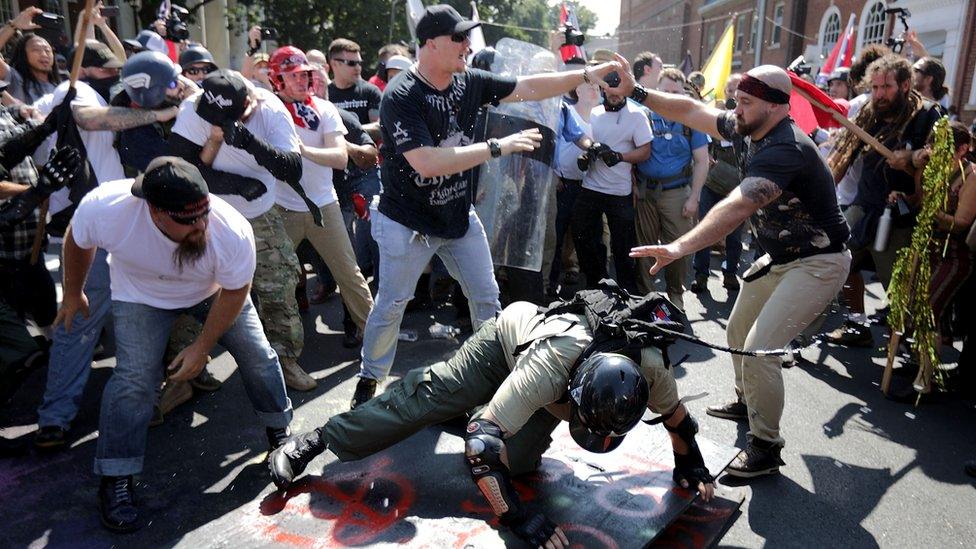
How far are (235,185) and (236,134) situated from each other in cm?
35

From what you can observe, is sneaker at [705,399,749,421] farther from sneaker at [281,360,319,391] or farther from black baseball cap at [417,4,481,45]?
black baseball cap at [417,4,481,45]

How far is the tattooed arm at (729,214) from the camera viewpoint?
9.95 ft

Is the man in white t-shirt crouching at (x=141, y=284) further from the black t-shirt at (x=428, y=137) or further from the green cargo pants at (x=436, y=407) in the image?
the black t-shirt at (x=428, y=137)

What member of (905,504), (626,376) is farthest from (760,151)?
(905,504)

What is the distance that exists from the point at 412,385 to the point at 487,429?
1.95ft

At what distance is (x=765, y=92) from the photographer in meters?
3.27

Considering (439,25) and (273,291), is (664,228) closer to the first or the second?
(439,25)

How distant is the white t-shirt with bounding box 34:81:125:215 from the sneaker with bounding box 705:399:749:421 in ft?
12.0

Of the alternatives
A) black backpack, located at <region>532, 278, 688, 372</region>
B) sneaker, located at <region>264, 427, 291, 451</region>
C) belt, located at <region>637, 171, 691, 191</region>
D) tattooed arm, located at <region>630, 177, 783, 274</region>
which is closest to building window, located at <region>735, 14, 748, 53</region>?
belt, located at <region>637, 171, 691, 191</region>

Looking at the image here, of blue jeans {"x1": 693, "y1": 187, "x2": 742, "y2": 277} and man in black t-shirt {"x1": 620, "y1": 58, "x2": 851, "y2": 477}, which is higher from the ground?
man in black t-shirt {"x1": 620, "y1": 58, "x2": 851, "y2": 477}

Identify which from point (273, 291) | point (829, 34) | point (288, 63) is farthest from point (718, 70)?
point (829, 34)

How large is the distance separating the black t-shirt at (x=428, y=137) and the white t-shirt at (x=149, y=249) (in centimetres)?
82

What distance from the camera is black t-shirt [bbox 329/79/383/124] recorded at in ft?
19.9

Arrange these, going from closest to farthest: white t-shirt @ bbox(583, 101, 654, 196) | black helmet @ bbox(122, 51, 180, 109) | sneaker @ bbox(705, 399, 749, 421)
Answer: black helmet @ bbox(122, 51, 180, 109) < sneaker @ bbox(705, 399, 749, 421) < white t-shirt @ bbox(583, 101, 654, 196)
